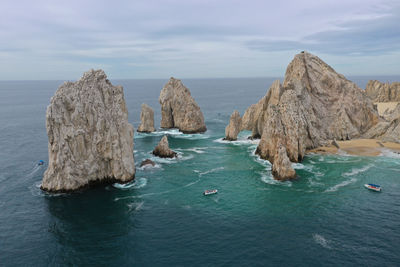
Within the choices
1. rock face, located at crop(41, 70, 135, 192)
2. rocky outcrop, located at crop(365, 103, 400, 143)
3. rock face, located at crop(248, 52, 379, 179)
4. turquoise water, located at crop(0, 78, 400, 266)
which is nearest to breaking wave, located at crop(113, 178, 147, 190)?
turquoise water, located at crop(0, 78, 400, 266)

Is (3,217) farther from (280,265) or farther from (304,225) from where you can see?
(304,225)

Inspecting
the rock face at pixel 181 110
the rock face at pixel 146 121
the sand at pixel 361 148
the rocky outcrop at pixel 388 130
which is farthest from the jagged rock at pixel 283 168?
the rock face at pixel 146 121

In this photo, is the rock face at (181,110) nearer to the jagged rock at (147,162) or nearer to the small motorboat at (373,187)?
the jagged rock at (147,162)

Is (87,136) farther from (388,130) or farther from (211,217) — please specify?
(388,130)

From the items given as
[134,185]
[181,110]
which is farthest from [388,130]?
[134,185]

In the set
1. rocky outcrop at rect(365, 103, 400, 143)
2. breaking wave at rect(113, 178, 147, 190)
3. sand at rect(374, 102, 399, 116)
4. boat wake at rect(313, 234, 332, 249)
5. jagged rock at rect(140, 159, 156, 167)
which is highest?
sand at rect(374, 102, 399, 116)

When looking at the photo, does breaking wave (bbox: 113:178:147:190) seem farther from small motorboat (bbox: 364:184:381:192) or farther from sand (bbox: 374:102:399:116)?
sand (bbox: 374:102:399:116)

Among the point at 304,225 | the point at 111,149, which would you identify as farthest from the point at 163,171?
the point at 304,225
